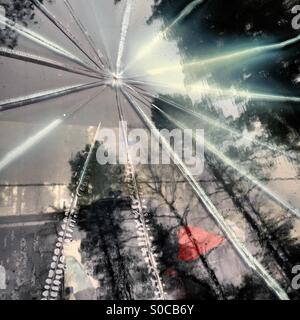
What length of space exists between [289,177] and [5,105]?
7.54 meters

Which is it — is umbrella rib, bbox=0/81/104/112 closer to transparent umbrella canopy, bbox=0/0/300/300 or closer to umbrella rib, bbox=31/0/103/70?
transparent umbrella canopy, bbox=0/0/300/300

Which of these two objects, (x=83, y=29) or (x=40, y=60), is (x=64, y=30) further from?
(x=40, y=60)

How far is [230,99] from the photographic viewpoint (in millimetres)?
10930

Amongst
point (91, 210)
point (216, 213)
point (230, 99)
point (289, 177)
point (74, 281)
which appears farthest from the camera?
point (230, 99)

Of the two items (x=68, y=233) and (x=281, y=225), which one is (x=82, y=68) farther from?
(x=281, y=225)

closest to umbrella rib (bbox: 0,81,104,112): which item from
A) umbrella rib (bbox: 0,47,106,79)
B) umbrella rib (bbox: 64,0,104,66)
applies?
umbrella rib (bbox: 0,47,106,79)

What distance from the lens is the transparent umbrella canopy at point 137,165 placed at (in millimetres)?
8164

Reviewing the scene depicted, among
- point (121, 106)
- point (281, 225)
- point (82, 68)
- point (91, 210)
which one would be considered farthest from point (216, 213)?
point (82, 68)

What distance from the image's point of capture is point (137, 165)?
938 centimetres

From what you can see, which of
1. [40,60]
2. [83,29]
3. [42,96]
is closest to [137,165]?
[42,96]

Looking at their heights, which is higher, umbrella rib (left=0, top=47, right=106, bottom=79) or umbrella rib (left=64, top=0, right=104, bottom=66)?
umbrella rib (left=64, top=0, right=104, bottom=66)

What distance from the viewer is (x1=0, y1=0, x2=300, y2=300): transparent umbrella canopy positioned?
816cm

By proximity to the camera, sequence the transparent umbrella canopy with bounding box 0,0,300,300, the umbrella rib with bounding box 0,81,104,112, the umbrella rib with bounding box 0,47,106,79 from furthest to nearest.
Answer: the umbrella rib with bounding box 0,47,106,79 < the umbrella rib with bounding box 0,81,104,112 < the transparent umbrella canopy with bounding box 0,0,300,300
